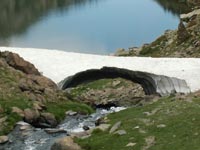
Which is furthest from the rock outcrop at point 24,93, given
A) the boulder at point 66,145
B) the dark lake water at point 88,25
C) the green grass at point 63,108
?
the dark lake water at point 88,25

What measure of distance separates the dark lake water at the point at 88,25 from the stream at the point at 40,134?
1634 inches

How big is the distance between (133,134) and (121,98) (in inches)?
760

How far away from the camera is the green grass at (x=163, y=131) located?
835 inches

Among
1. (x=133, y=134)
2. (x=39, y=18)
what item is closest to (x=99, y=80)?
(x=133, y=134)

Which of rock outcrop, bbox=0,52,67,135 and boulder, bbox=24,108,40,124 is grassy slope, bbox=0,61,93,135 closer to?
rock outcrop, bbox=0,52,67,135

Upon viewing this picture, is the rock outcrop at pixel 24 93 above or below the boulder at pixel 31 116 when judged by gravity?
above

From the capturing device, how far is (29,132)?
98.3 feet

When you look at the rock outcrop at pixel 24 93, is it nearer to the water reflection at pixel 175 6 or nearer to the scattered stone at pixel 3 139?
the scattered stone at pixel 3 139

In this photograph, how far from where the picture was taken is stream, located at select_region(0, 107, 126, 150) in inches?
1082

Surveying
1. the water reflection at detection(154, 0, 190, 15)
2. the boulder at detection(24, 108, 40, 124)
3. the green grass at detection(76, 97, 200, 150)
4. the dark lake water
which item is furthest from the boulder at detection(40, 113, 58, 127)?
the water reflection at detection(154, 0, 190, 15)

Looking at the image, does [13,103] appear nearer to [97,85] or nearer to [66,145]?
[66,145]

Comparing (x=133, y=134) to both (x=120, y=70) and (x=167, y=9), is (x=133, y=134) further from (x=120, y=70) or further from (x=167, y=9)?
(x=167, y=9)

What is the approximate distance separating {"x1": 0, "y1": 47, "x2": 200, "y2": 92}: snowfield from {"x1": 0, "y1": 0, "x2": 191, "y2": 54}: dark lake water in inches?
1016

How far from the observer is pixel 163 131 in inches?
907
